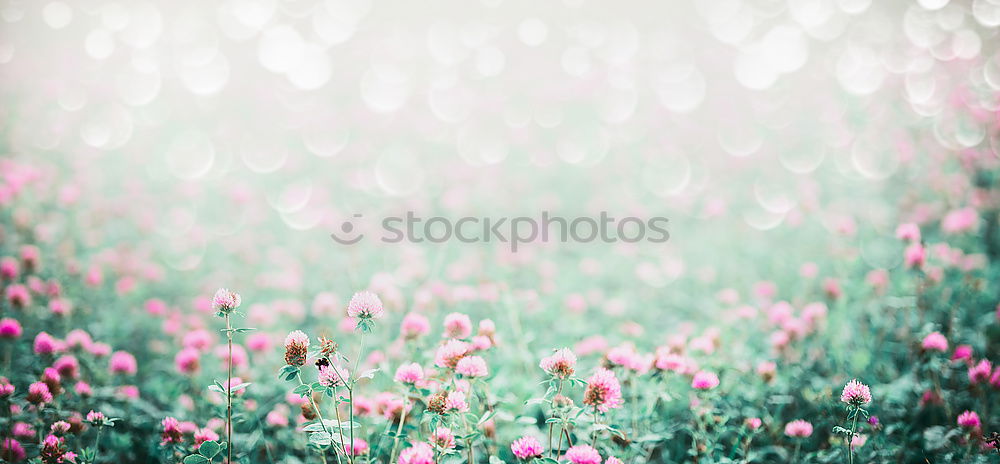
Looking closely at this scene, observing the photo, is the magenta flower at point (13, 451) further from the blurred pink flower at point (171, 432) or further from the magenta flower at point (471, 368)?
the magenta flower at point (471, 368)

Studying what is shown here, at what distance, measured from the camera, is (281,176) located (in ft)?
20.7

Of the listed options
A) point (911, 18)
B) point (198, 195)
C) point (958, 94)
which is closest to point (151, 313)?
point (198, 195)

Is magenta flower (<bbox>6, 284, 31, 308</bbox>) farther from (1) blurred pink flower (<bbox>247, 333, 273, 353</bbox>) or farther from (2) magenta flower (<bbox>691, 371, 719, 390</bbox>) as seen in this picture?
(2) magenta flower (<bbox>691, 371, 719, 390</bbox>)

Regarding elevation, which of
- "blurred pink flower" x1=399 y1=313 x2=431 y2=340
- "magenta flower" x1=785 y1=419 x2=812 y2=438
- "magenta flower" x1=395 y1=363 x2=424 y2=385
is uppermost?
"blurred pink flower" x1=399 y1=313 x2=431 y2=340

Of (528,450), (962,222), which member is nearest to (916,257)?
(962,222)

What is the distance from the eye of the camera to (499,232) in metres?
5.47

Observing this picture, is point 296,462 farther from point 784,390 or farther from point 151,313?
point 784,390

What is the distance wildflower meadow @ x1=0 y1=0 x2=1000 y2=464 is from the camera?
238cm

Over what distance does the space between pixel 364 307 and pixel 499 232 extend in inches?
145

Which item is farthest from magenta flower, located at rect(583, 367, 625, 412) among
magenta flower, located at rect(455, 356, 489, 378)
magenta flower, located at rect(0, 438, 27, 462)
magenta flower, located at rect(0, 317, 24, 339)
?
magenta flower, located at rect(0, 317, 24, 339)

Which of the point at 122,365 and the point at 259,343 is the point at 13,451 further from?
the point at 259,343

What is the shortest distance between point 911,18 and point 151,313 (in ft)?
33.4

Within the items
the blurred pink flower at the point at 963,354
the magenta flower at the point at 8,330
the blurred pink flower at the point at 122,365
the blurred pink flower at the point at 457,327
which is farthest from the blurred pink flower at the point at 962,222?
the magenta flower at the point at 8,330

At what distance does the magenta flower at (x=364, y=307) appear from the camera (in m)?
1.82
